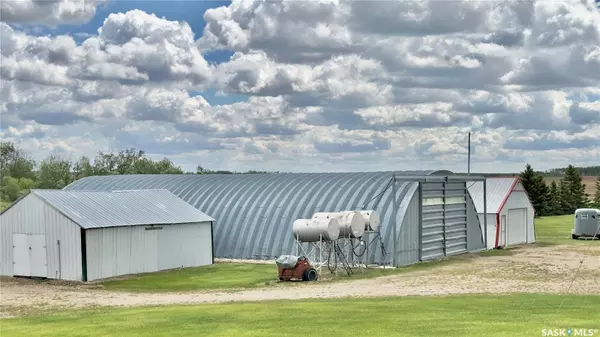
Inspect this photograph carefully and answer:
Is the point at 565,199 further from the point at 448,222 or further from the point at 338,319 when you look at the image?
the point at 338,319

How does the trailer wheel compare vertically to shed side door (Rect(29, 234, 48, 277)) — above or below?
below

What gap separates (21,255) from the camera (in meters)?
37.7

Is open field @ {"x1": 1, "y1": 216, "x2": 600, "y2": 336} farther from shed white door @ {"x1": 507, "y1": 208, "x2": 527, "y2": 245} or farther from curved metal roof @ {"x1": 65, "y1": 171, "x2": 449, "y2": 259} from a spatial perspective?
shed white door @ {"x1": 507, "y1": 208, "x2": 527, "y2": 245}

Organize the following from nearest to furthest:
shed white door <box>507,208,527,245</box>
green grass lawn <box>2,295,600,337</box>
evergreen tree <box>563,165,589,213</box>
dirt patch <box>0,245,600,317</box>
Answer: green grass lawn <box>2,295,600,337</box>
dirt patch <box>0,245,600,317</box>
shed white door <box>507,208,527,245</box>
evergreen tree <box>563,165,589,213</box>

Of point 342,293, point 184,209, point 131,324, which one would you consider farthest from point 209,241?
point 131,324

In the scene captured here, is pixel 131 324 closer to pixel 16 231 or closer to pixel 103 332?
pixel 103 332

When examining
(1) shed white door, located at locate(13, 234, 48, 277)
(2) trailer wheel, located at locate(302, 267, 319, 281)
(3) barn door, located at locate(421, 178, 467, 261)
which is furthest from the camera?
(3) barn door, located at locate(421, 178, 467, 261)

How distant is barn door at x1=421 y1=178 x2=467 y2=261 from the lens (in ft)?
141

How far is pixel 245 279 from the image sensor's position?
3469cm

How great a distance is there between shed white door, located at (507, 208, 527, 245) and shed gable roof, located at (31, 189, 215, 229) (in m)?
22.5

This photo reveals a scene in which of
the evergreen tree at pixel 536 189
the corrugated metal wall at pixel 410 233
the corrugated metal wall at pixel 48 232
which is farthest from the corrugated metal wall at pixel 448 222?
the evergreen tree at pixel 536 189

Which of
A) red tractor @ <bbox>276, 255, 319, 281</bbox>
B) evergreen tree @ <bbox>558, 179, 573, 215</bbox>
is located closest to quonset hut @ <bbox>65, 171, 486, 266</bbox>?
red tractor @ <bbox>276, 255, 319, 281</bbox>

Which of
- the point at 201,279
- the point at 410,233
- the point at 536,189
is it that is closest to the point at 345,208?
the point at 410,233

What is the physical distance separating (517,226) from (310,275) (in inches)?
1001
